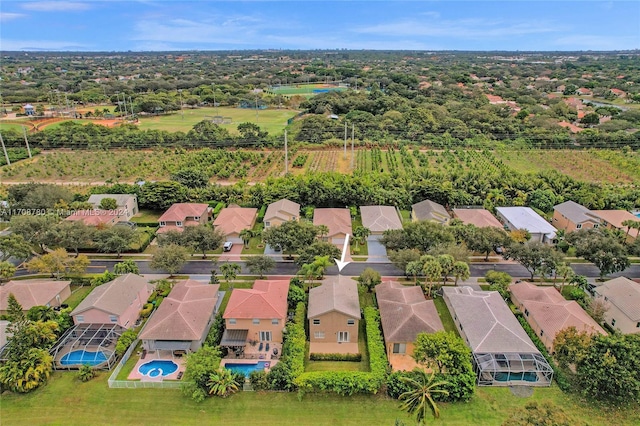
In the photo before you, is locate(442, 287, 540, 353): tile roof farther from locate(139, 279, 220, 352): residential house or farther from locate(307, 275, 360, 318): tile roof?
locate(139, 279, 220, 352): residential house

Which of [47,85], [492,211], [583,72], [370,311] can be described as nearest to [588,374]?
[370,311]

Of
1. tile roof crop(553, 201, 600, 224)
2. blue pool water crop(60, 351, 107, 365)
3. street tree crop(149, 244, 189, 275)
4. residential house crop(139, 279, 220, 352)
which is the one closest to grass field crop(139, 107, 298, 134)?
street tree crop(149, 244, 189, 275)

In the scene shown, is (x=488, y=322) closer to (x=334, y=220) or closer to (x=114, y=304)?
(x=334, y=220)

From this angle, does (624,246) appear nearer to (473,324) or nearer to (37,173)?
(473,324)

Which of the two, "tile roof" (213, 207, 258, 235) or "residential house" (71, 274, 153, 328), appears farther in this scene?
"tile roof" (213, 207, 258, 235)

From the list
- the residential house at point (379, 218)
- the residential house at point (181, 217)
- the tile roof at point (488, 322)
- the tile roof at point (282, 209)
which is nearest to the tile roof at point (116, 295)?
the residential house at point (181, 217)

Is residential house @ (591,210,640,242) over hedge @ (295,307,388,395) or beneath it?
over
